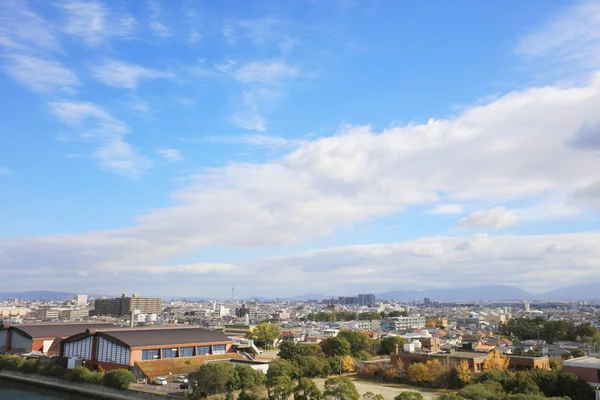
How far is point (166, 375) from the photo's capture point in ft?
106

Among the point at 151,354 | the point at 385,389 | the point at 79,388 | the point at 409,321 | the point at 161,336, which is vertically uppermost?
the point at 161,336

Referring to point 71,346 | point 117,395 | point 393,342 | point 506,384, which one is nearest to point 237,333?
point 393,342

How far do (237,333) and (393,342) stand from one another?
26193mm

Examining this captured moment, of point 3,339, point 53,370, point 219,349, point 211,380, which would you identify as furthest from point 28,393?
point 211,380

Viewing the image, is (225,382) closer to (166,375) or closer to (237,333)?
(166,375)

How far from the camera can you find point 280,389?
23.9 meters

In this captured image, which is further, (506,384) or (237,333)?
(237,333)

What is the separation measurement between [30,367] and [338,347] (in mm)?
22490

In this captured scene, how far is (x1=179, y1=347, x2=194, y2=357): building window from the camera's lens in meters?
35.6

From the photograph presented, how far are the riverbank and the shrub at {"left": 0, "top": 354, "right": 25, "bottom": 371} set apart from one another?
36 centimetres

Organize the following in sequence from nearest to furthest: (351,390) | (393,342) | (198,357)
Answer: (351,390)
(198,357)
(393,342)

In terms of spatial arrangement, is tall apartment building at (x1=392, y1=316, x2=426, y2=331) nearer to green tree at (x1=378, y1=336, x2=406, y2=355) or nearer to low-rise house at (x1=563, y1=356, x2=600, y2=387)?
green tree at (x1=378, y1=336, x2=406, y2=355)

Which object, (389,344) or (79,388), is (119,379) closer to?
(79,388)

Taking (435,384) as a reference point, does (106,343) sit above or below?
above
